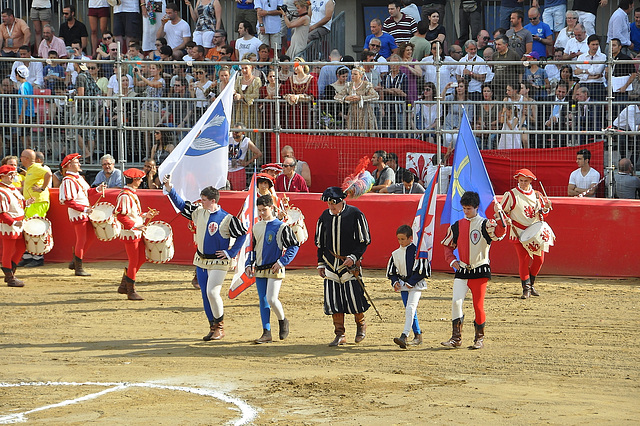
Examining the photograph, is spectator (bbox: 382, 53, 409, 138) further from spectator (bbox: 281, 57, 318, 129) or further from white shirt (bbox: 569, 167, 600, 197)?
white shirt (bbox: 569, 167, 600, 197)

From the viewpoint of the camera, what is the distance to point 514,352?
10305 millimetres

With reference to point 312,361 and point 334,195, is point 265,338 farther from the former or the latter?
point 334,195

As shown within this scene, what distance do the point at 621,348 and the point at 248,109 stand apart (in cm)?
785

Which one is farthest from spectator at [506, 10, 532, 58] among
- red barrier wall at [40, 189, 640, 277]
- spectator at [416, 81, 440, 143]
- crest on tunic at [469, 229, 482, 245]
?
crest on tunic at [469, 229, 482, 245]

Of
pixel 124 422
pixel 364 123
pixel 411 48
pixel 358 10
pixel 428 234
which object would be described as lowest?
pixel 124 422

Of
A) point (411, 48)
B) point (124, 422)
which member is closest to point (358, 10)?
point (411, 48)

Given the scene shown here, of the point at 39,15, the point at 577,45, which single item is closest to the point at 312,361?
the point at 577,45

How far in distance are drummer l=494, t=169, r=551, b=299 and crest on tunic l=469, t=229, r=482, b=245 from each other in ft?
10.1

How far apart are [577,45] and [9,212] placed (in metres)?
10.4

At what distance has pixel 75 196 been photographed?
49.1ft

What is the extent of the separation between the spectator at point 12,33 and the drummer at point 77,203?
22.8 ft

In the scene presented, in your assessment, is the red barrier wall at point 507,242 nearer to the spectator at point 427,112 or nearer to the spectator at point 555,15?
the spectator at point 427,112

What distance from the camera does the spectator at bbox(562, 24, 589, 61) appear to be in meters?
17.3

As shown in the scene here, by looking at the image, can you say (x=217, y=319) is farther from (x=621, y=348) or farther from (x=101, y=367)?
(x=621, y=348)
